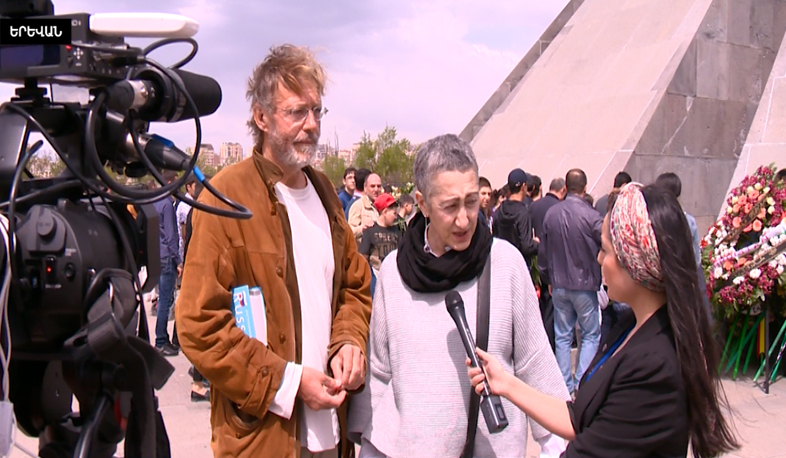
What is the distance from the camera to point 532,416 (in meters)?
2.28

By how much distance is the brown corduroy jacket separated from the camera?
2367mm

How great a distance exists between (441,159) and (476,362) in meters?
0.72

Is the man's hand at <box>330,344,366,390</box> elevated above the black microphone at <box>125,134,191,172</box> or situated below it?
below

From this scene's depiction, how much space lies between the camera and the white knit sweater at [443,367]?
241 cm

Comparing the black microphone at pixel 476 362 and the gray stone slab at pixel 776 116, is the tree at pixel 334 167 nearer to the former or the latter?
the gray stone slab at pixel 776 116

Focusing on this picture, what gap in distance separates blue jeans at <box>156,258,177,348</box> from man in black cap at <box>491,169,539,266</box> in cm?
344

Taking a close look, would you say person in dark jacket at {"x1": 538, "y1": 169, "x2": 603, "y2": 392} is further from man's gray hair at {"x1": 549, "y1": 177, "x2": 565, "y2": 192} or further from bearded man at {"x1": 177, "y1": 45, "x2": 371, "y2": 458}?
bearded man at {"x1": 177, "y1": 45, "x2": 371, "y2": 458}

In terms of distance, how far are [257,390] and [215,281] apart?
1.22ft

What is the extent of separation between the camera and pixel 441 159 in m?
2.54

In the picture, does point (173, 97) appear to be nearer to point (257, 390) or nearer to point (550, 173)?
point (257, 390)

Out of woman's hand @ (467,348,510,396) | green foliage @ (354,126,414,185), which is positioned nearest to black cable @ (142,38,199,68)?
woman's hand @ (467,348,510,396)

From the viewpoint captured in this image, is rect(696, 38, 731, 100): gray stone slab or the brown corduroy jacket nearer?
the brown corduroy jacket

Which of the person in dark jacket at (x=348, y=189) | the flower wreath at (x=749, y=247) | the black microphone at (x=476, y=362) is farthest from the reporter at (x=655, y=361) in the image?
the person in dark jacket at (x=348, y=189)

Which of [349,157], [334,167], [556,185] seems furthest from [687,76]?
[349,157]
